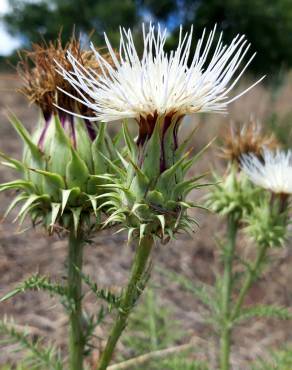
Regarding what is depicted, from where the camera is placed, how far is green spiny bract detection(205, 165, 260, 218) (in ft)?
10.2

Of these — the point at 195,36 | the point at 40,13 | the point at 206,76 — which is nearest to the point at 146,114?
the point at 206,76

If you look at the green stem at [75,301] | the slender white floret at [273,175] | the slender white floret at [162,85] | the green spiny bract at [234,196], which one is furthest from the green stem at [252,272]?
the slender white floret at [162,85]

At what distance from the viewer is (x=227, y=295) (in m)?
3.18

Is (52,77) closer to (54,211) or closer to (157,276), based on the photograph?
(54,211)

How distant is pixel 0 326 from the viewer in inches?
90.2

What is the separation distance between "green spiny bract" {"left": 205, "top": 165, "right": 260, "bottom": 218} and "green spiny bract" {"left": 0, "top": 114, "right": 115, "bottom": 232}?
4.31ft

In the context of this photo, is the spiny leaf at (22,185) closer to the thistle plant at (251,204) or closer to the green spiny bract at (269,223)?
the thistle plant at (251,204)

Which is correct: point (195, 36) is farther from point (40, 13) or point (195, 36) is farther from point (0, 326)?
point (0, 326)

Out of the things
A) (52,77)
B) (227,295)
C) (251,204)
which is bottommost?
(227,295)

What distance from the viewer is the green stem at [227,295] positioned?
9.93ft

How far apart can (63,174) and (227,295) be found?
5.68ft

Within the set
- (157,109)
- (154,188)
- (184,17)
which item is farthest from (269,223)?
(184,17)

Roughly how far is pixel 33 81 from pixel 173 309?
3004 millimetres

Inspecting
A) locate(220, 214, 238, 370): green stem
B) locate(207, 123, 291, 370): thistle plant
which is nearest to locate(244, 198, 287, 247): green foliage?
locate(207, 123, 291, 370): thistle plant
